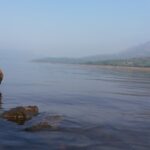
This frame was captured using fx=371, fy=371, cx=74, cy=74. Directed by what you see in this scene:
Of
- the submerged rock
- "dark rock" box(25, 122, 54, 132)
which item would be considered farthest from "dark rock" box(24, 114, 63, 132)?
the submerged rock

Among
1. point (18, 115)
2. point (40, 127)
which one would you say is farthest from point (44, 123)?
point (18, 115)

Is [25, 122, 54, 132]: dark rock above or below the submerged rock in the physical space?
below

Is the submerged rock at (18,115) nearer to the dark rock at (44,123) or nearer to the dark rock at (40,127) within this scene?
the dark rock at (44,123)

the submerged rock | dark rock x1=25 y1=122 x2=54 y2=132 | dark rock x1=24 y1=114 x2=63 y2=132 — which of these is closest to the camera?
dark rock x1=25 y1=122 x2=54 y2=132

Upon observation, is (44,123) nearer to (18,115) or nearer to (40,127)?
(40,127)

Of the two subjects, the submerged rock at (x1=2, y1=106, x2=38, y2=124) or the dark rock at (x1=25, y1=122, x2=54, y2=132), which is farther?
the submerged rock at (x1=2, y1=106, x2=38, y2=124)

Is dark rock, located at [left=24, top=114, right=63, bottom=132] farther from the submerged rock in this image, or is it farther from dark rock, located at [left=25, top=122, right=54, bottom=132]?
the submerged rock

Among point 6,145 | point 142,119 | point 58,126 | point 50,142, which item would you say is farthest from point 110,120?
point 6,145

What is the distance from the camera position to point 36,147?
1875cm

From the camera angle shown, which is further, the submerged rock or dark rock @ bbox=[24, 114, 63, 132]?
the submerged rock

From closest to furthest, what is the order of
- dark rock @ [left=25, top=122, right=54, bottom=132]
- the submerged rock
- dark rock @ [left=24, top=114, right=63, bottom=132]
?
dark rock @ [left=25, top=122, right=54, bottom=132]
dark rock @ [left=24, top=114, right=63, bottom=132]
the submerged rock

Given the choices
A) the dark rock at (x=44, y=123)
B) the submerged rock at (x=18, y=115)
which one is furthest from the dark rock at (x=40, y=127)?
the submerged rock at (x=18, y=115)

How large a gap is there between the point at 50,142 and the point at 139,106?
1910 cm

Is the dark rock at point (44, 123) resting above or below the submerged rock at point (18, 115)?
below
